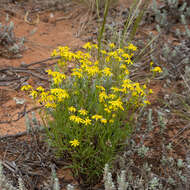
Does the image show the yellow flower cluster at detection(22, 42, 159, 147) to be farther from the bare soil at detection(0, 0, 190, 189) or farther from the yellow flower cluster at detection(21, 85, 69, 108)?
the bare soil at detection(0, 0, 190, 189)

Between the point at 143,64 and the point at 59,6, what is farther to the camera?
the point at 59,6

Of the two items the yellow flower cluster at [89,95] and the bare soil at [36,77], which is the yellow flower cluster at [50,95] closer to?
the yellow flower cluster at [89,95]

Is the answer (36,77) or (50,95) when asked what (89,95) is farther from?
(36,77)

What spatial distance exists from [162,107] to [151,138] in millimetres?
570

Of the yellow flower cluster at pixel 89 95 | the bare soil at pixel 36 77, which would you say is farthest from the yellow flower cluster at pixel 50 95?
the bare soil at pixel 36 77

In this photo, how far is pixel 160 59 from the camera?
12.9 ft

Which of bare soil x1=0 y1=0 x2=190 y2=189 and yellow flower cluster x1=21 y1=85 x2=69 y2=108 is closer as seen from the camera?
yellow flower cluster x1=21 y1=85 x2=69 y2=108

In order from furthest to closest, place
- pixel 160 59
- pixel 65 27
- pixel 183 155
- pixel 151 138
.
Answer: pixel 65 27 < pixel 160 59 < pixel 151 138 < pixel 183 155

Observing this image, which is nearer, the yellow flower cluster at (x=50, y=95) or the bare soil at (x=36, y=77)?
the yellow flower cluster at (x=50, y=95)

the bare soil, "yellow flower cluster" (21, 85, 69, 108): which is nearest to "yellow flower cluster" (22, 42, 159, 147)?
"yellow flower cluster" (21, 85, 69, 108)

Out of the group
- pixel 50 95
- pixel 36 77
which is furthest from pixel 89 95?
pixel 36 77

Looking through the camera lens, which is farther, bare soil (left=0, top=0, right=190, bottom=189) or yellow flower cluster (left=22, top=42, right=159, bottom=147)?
bare soil (left=0, top=0, right=190, bottom=189)

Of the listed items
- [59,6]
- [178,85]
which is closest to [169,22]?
[178,85]

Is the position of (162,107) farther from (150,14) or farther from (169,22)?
(150,14)
